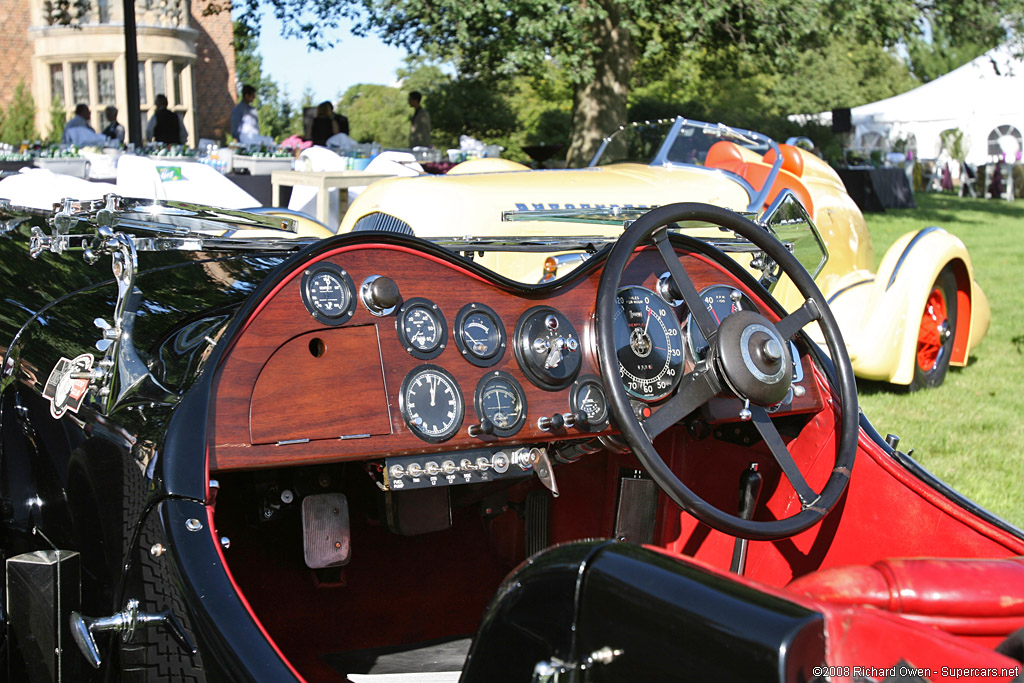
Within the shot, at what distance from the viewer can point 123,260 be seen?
6.61ft

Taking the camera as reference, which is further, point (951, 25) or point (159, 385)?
point (951, 25)

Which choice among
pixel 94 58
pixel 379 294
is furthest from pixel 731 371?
pixel 94 58

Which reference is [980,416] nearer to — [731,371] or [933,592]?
[731,371]

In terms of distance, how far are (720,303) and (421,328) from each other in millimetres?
870

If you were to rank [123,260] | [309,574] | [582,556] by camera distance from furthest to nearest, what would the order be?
[309,574], [123,260], [582,556]

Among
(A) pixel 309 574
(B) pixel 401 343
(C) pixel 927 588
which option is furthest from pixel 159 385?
(C) pixel 927 588

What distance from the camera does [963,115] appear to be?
2798cm

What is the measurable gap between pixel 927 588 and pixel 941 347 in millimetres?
5239

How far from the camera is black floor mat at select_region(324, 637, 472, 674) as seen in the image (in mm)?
2746

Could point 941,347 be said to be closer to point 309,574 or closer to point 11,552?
point 309,574

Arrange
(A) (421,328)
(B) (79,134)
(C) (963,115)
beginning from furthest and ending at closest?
(C) (963,115) → (B) (79,134) → (A) (421,328)

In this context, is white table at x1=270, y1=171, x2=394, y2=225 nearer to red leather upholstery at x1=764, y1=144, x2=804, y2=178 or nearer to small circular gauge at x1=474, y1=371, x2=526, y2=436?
red leather upholstery at x1=764, y1=144, x2=804, y2=178

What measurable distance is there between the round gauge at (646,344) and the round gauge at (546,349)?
0.12m

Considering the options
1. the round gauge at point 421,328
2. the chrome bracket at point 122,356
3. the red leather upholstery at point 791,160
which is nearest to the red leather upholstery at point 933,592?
the round gauge at point 421,328
